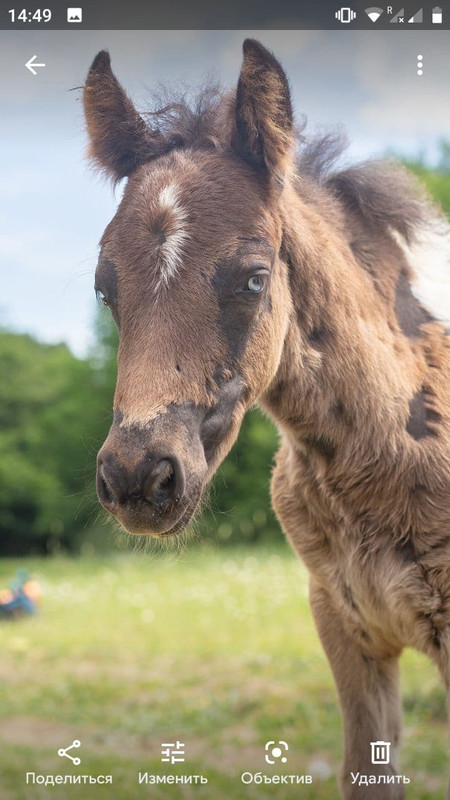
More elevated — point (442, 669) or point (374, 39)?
point (374, 39)

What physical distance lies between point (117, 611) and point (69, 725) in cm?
239

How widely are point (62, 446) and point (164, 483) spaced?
27.9 ft

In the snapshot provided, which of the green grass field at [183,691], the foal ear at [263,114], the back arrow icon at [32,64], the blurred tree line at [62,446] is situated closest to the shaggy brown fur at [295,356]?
the foal ear at [263,114]

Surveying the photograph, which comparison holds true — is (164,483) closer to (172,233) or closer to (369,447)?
(172,233)

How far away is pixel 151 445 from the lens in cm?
155

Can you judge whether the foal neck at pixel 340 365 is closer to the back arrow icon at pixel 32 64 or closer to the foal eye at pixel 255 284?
the foal eye at pixel 255 284

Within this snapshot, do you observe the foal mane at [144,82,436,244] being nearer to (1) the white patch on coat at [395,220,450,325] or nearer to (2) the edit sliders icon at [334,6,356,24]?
(1) the white patch on coat at [395,220,450,325]

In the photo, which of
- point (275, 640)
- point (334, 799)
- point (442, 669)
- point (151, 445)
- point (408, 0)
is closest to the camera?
point (151, 445)

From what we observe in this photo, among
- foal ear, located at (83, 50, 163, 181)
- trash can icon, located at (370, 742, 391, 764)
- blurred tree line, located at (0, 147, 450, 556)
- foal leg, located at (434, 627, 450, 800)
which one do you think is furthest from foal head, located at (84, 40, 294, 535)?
blurred tree line, located at (0, 147, 450, 556)

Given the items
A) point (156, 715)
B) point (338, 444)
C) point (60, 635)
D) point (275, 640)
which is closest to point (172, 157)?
point (338, 444)

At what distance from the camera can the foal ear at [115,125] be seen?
1976mm

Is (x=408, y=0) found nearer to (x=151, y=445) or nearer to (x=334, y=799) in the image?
(x=151, y=445)

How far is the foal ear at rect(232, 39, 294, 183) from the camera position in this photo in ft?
5.94

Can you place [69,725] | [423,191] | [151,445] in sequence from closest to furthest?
[151,445] < [423,191] < [69,725]
